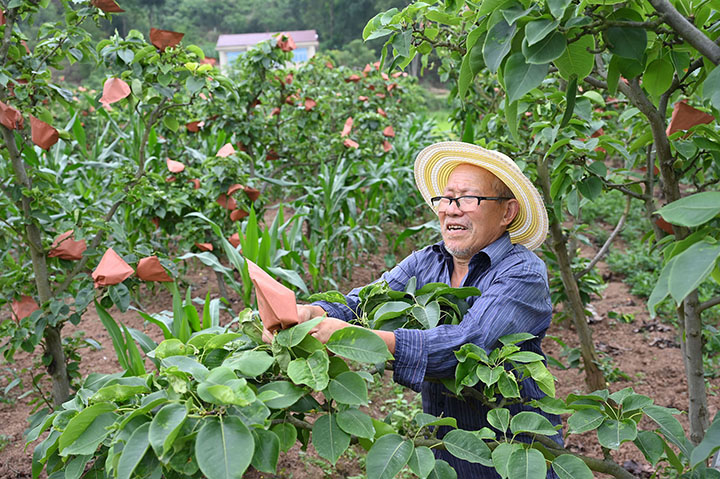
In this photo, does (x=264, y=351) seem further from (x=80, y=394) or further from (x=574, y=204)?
(x=574, y=204)

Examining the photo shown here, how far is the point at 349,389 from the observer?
919 mm

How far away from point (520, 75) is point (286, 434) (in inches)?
26.8

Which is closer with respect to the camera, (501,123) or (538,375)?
(538,375)

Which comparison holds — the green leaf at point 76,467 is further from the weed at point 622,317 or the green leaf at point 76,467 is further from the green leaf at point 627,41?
the weed at point 622,317

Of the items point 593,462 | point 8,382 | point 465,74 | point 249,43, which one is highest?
point 465,74

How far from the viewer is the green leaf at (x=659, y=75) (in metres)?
1.14

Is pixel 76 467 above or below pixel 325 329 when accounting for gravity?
below

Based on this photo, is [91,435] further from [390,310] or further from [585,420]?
[585,420]

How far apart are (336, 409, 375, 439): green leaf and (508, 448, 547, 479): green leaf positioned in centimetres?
25

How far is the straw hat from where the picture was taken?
1.63 m

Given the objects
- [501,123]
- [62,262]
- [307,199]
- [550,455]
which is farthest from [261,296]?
[307,199]

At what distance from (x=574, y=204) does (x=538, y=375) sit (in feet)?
2.93

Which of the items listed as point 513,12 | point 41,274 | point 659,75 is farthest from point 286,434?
point 41,274

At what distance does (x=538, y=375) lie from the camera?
1.11 metres
